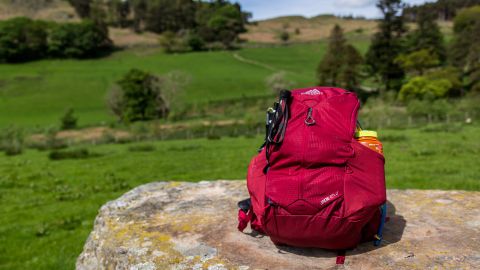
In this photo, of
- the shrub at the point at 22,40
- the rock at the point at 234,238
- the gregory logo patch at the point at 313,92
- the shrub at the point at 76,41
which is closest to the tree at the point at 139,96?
the shrub at the point at 76,41

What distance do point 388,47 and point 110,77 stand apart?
57468 millimetres

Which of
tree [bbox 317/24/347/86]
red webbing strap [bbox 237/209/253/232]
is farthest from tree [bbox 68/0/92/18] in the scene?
red webbing strap [bbox 237/209/253/232]

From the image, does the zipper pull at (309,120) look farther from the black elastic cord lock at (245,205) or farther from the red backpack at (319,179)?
the black elastic cord lock at (245,205)

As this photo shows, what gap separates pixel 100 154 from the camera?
24.4 metres

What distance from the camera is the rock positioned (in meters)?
4.22

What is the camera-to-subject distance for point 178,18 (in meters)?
154

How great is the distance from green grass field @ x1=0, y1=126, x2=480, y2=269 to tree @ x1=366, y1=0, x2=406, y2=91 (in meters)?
Result: 49.3

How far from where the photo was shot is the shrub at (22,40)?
102688 mm

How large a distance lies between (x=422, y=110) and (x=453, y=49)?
130 feet

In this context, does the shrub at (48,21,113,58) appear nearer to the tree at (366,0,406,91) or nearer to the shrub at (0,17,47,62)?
the shrub at (0,17,47,62)

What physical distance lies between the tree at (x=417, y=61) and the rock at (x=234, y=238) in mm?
69932

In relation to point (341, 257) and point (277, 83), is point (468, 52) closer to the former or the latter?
point (277, 83)

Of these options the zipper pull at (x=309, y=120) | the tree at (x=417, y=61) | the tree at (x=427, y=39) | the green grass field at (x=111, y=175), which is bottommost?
the green grass field at (x=111, y=175)

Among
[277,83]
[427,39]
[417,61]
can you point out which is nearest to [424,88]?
[417,61]
